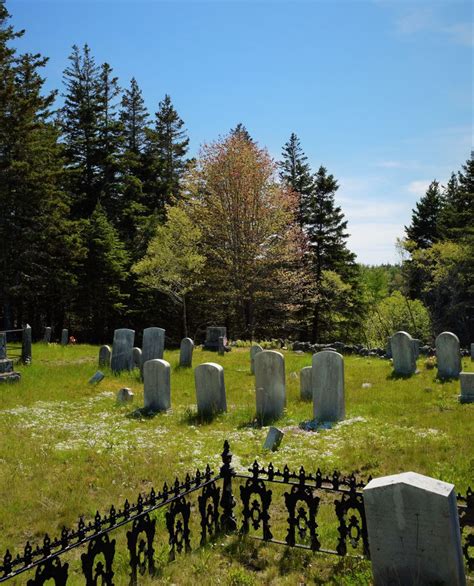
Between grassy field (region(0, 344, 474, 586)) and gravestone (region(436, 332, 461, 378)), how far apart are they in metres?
0.48

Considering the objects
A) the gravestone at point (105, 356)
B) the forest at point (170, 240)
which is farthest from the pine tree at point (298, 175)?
the gravestone at point (105, 356)

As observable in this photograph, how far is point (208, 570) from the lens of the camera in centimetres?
531

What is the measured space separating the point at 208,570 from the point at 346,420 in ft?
21.6

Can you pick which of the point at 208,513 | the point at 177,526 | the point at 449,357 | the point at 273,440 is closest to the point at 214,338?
the point at 449,357

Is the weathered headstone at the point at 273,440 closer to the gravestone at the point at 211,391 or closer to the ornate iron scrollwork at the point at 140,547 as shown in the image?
the gravestone at the point at 211,391

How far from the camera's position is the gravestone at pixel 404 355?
56.7ft

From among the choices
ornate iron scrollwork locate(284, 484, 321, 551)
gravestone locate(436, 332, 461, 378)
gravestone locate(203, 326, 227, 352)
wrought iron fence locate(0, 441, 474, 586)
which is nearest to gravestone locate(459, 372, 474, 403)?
gravestone locate(436, 332, 461, 378)

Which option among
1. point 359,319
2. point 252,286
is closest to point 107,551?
point 252,286

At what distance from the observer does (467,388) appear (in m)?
12.9

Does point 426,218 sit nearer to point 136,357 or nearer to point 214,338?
point 214,338

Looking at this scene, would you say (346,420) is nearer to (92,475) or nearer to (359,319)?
(92,475)

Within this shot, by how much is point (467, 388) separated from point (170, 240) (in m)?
23.0

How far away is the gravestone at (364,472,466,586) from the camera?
4.19 meters

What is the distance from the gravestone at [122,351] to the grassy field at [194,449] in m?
1.92
